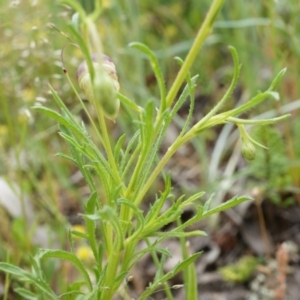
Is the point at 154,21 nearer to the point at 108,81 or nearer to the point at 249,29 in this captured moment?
the point at 249,29

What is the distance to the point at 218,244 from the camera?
1.61 meters

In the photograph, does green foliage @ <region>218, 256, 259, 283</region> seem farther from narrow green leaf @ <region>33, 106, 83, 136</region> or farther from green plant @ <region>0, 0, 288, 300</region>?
narrow green leaf @ <region>33, 106, 83, 136</region>

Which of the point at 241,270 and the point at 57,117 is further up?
the point at 57,117

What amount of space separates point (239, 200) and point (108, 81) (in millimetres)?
289

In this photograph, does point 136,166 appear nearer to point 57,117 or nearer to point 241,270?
point 57,117

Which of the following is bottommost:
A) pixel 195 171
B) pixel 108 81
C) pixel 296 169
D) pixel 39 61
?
pixel 195 171

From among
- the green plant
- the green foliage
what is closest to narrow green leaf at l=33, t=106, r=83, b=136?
the green plant

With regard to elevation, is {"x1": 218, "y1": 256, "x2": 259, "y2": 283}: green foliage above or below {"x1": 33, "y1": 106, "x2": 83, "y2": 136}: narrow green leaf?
below

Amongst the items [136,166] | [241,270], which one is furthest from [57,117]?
[241,270]

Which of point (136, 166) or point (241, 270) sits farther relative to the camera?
point (241, 270)

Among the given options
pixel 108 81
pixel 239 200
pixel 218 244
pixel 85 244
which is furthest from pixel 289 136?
pixel 108 81

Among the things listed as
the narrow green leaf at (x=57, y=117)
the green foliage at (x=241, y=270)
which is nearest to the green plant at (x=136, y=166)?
the narrow green leaf at (x=57, y=117)

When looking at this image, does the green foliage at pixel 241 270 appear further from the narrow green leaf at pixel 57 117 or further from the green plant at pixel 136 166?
the narrow green leaf at pixel 57 117

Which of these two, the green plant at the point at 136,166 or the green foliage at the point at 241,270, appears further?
the green foliage at the point at 241,270
